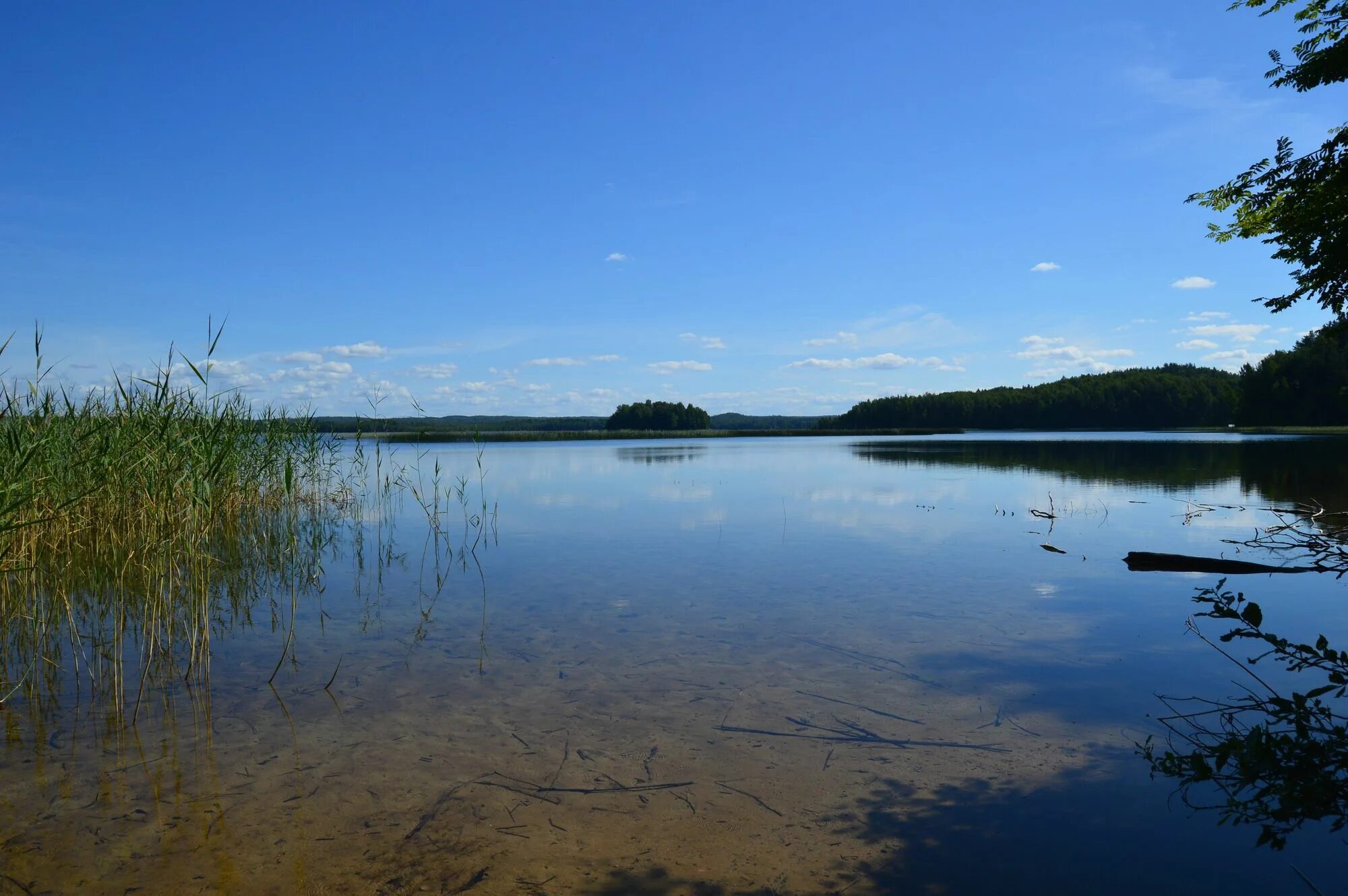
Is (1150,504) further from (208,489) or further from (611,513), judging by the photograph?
(208,489)

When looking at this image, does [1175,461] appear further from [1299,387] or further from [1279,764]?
[1299,387]

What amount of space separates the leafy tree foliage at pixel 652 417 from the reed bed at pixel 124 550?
270 ft

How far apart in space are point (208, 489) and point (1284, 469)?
27.3 m

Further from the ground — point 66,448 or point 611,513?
point 66,448

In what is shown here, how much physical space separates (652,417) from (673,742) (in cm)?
9163

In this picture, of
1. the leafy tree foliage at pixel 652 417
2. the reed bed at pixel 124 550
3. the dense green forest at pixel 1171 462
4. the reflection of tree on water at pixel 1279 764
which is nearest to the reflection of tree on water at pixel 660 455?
the dense green forest at pixel 1171 462

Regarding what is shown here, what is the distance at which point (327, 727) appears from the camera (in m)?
4.74

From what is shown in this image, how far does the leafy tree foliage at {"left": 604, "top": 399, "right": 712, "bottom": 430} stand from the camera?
95062 mm

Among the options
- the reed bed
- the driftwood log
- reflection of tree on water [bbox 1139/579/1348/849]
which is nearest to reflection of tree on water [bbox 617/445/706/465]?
the reed bed

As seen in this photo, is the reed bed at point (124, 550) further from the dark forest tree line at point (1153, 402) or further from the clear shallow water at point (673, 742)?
the dark forest tree line at point (1153, 402)

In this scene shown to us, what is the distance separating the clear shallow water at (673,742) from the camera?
3240mm

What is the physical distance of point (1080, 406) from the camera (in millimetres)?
92312

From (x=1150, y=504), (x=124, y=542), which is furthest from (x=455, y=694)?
(x=1150, y=504)

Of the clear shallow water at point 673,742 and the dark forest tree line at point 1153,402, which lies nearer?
the clear shallow water at point 673,742
